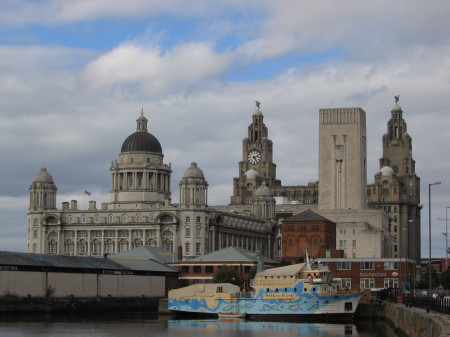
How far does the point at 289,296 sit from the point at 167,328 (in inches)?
767

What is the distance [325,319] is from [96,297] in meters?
39.7

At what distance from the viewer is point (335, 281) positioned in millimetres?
136500

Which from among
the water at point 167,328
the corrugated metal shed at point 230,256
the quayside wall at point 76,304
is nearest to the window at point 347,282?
the corrugated metal shed at point 230,256

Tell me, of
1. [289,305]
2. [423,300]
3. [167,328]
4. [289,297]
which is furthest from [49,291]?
[423,300]

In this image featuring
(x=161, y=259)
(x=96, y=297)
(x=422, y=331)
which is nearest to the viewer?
(x=422, y=331)

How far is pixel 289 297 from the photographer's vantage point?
432 feet

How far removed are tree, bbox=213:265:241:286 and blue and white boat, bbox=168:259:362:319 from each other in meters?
29.7

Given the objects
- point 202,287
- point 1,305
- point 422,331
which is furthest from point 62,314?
point 422,331

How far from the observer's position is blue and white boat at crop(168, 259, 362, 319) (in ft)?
426

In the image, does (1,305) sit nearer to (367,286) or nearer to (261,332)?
(261,332)

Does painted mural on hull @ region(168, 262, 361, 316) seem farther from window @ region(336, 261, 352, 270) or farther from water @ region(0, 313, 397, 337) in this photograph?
window @ region(336, 261, 352, 270)

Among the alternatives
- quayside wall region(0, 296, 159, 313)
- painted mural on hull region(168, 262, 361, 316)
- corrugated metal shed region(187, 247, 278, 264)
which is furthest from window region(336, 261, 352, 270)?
painted mural on hull region(168, 262, 361, 316)

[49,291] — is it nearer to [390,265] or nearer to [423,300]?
[390,265]

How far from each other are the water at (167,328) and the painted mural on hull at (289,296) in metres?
3.77
